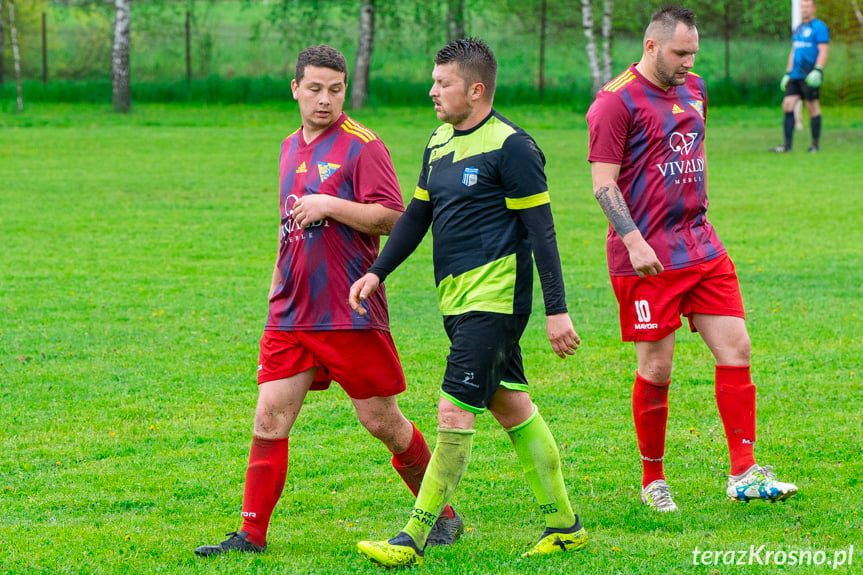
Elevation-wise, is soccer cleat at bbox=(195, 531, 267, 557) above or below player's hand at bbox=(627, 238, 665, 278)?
below

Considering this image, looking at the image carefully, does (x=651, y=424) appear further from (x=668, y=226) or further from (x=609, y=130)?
(x=609, y=130)

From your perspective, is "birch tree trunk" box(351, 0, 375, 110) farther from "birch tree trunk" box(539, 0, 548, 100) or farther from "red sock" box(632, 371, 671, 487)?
"red sock" box(632, 371, 671, 487)

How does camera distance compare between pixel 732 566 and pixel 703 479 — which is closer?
pixel 732 566

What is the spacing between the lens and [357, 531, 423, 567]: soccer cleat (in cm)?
456

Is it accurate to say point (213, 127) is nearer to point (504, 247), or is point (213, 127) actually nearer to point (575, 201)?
point (575, 201)

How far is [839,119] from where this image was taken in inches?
1158

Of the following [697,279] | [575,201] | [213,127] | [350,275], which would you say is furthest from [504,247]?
[213,127]

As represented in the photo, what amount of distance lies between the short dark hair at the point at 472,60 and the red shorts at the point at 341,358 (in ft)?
3.85

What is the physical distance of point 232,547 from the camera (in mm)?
4852

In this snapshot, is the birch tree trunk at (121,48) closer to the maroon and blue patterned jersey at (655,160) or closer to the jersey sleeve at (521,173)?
the maroon and blue patterned jersey at (655,160)

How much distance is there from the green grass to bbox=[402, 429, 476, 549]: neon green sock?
250 mm

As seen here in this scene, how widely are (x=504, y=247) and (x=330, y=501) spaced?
1841mm

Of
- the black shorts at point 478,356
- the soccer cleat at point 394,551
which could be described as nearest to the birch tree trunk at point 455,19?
the black shorts at point 478,356

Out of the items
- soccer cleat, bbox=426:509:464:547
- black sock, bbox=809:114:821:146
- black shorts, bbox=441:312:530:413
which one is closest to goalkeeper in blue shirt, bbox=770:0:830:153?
black sock, bbox=809:114:821:146
